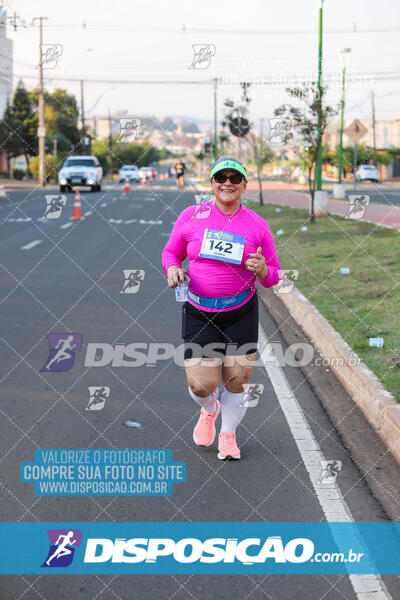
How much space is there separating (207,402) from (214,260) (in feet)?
3.23

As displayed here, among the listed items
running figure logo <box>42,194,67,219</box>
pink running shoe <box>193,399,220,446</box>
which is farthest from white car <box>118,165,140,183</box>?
pink running shoe <box>193,399,220,446</box>

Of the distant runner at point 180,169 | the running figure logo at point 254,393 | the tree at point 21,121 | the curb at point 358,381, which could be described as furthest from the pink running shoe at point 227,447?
the tree at point 21,121

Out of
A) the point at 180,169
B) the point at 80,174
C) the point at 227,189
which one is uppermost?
the point at 227,189

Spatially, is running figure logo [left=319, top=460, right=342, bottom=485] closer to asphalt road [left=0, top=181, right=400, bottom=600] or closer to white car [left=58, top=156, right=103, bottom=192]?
asphalt road [left=0, top=181, right=400, bottom=600]

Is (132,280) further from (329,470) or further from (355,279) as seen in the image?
(329,470)

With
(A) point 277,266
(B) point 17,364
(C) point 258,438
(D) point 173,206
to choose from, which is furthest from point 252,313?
(D) point 173,206

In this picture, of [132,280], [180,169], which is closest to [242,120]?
[180,169]

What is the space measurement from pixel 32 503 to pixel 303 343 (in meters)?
4.94

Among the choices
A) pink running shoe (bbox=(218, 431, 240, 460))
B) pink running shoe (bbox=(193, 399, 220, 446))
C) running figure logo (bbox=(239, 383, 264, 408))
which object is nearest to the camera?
pink running shoe (bbox=(218, 431, 240, 460))

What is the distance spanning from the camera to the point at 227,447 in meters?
5.54

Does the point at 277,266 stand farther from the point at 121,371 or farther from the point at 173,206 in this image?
the point at 173,206

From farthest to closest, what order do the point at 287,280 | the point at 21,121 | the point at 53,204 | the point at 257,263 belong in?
the point at 21,121
the point at 287,280
the point at 53,204
the point at 257,263

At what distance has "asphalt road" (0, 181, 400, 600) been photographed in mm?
3881

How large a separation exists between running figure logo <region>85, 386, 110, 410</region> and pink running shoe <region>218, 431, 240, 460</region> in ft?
4.41
